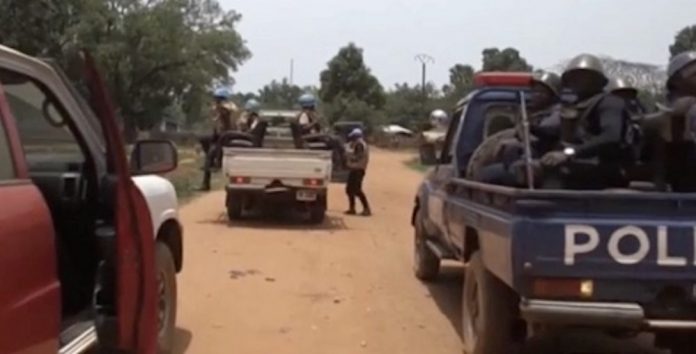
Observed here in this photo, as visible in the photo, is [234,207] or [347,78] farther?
[347,78]

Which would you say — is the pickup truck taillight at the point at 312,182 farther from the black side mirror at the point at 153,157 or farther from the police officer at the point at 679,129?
the black side mirror at the point at 153,157

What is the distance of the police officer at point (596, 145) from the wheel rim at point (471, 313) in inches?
40.3

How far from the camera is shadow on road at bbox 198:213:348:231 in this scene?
50.2 feet

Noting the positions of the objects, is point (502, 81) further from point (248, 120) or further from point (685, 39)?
point (685, 39)

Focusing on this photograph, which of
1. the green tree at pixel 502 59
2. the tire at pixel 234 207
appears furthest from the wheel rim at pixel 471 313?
the green tree at pixel 502 59

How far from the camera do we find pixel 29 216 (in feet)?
13.0

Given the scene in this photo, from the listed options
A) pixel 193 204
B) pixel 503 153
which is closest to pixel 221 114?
pixel 193 204

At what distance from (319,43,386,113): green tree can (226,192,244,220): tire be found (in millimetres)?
50344

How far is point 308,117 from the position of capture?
58.7 feet

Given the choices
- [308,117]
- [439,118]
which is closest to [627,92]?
[439,118]

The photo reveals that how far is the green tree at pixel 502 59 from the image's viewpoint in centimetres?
6162

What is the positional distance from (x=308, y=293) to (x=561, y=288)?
4418 mm

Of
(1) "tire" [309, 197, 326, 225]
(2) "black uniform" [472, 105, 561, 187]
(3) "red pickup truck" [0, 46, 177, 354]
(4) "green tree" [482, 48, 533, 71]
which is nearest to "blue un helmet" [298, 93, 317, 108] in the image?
(1) "tire" [309, 197, 326, 225]

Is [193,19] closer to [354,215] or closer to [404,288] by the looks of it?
[354,215]
